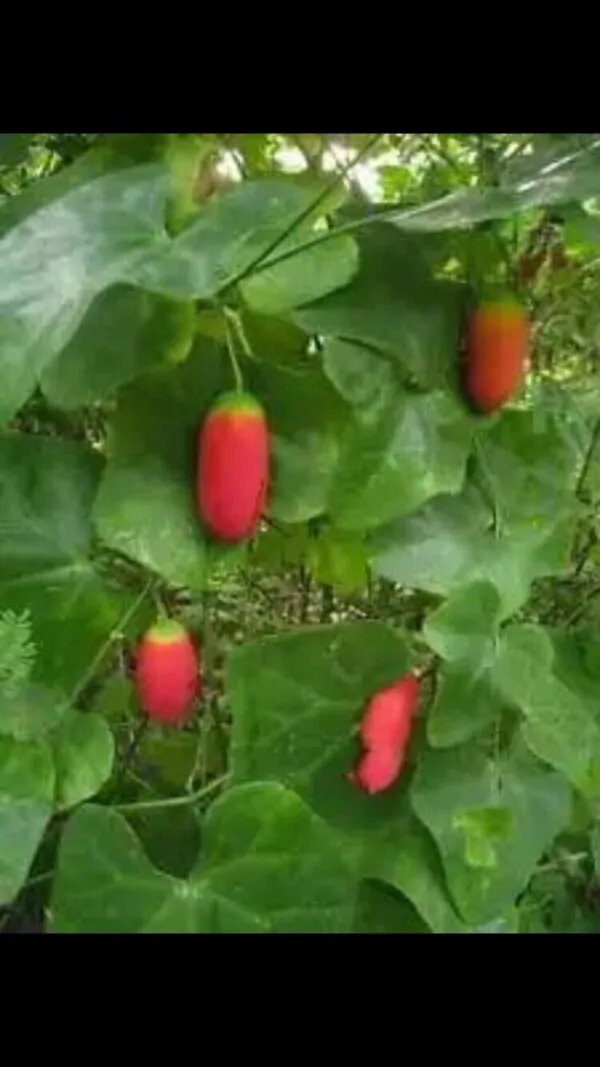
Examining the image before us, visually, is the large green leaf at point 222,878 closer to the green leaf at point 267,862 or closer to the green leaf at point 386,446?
the green leaf at point 267,862

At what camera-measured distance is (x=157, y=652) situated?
2.64 feet

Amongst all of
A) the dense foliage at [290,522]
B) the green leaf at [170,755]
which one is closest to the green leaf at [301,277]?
the dense foliage at [290,522]

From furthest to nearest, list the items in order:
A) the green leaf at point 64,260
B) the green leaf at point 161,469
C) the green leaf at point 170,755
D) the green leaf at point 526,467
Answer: the green leaf at point 170,755, the green leaf at point 526,467, the green leaf at point 161,469, the green leaf at point 64,260

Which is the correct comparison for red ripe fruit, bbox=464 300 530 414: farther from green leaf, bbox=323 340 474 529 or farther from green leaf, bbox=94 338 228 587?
green leaf, bbox=94 338 228 587

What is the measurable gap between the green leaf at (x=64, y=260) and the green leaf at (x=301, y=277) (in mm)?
57

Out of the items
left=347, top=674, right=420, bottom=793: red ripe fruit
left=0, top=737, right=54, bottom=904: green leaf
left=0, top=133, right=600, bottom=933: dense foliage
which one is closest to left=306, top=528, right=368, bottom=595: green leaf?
left=0, top=133, right=600, bottom=933: dense foliage

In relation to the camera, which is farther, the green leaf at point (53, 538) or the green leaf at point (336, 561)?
the green leaf at point (336, 561)

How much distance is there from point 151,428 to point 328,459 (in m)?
0.08

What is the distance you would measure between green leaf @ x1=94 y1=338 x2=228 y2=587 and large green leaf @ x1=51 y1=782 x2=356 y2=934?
11cm

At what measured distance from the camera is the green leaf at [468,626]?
30.9 inches

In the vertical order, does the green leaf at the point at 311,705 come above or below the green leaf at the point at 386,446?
below
